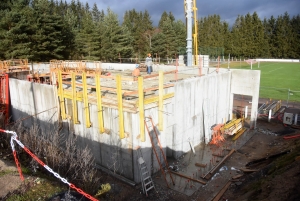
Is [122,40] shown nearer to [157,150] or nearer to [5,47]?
[5,47]

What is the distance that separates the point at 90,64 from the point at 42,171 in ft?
70.8

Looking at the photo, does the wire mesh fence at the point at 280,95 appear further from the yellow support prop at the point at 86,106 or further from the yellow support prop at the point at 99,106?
the yellow support prop at the point at 86,106

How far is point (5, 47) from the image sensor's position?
A: 32281 millimetres

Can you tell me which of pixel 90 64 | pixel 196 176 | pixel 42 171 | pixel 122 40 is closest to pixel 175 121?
pixel 196 176

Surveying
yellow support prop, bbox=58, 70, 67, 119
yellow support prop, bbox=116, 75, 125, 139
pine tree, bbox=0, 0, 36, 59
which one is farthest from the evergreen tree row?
yellow support prop, bbox=116, 75, 125, 139

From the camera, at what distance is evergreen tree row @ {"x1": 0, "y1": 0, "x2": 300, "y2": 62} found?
111ft

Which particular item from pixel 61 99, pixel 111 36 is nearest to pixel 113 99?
pixel 61 99

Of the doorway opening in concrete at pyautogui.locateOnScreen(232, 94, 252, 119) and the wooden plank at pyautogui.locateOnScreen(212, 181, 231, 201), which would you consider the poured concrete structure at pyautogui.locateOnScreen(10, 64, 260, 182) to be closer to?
the doorway opening in concrete at pyautogui.locateOnScreen(232, 94, 252, 119)

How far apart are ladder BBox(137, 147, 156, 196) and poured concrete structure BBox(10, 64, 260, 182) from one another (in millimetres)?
220

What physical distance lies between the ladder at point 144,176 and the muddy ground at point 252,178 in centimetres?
25

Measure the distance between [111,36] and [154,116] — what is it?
131 feet

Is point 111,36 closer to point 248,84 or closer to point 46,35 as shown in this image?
point 46,35

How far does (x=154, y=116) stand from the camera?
10523 mm

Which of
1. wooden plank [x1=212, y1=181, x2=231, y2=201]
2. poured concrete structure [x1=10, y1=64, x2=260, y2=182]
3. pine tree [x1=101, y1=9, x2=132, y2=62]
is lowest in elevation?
wooden plank [x1=212, y1=181, x2=231, y2=201]
